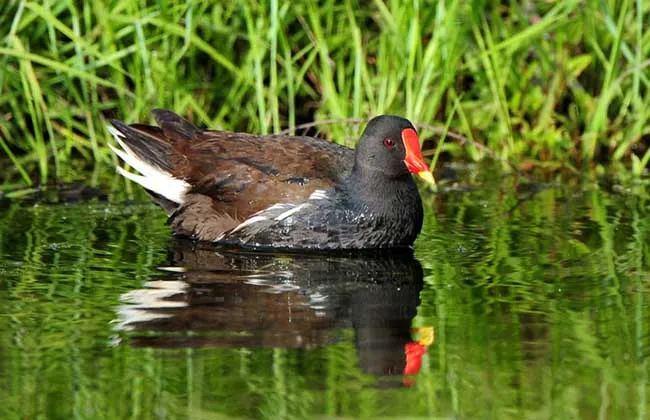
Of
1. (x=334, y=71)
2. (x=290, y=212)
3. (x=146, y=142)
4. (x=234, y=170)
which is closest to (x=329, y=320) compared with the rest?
(x=290, y=212)

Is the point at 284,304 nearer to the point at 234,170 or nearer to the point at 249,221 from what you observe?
the point at 249,221

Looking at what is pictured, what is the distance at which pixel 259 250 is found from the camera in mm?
6348

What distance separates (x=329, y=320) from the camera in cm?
491

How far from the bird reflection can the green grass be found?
152cm

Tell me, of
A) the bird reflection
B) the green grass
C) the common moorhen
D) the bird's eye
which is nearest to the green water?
the bird reflection

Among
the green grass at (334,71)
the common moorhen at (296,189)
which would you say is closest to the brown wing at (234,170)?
the common moorhen at (296,189)

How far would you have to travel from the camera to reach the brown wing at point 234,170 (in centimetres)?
638

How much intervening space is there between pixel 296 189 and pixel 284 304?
1.29 meters

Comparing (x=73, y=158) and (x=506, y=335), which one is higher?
(x=73, y=158)

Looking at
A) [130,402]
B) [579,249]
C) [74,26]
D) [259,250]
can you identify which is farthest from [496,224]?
[130,402]

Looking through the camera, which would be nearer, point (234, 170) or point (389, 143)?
point (389, 143)

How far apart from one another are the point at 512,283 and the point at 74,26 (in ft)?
10.3

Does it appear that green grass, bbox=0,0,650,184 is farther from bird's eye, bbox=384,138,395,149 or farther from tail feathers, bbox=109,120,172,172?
bird's eye, bbox=384,138,395,149

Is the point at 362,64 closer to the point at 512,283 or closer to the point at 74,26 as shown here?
the point at 74,26
